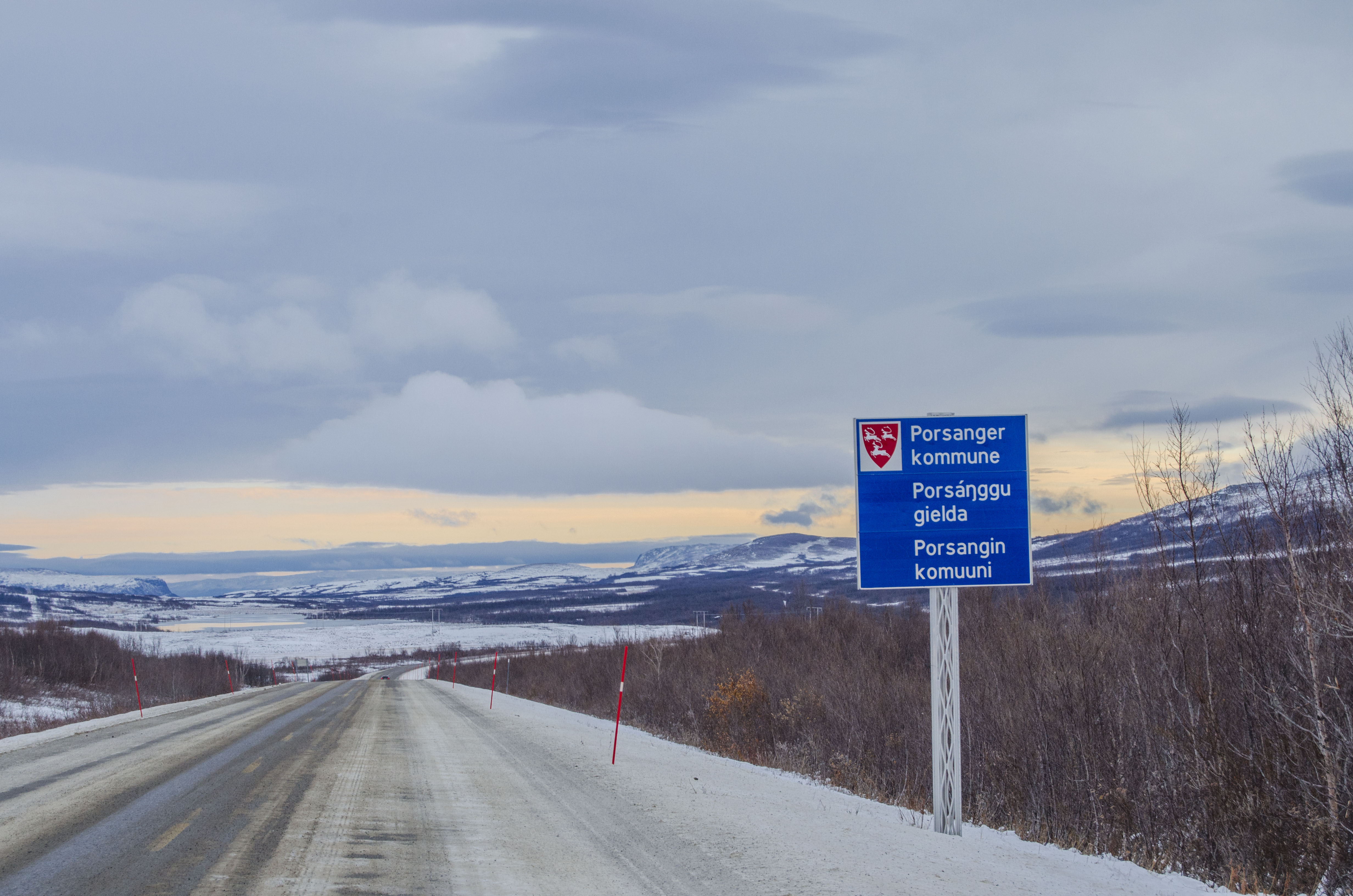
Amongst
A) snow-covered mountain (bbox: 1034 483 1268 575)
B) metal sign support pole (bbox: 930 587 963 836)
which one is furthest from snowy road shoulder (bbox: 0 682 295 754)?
snow-covered mountain (bbox: 1034 483 1268 575)

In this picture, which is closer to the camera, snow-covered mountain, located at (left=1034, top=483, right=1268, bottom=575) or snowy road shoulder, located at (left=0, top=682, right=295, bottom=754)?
snow-covered mountain, located at (left=1034, top=483, right=1268, bottom=575)

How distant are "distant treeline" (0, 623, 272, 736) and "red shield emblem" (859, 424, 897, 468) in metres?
27.6

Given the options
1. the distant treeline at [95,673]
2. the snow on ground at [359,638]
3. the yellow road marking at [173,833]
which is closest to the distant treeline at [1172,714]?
the yellow road marking at [173,833]

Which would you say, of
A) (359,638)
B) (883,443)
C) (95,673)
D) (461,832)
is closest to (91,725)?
(461,832)

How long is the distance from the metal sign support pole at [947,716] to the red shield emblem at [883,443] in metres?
1.86

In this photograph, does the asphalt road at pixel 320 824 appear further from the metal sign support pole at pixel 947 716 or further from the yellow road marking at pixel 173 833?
the metal sign support pole at pixel 947 716

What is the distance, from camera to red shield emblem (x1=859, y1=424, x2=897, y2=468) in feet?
41.4

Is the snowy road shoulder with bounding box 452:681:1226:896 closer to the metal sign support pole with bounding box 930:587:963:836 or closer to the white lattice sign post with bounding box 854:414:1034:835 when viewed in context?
the metal sign support pole with bounding box 930:587:963:836

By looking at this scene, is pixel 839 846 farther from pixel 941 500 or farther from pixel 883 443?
pixel 883 443

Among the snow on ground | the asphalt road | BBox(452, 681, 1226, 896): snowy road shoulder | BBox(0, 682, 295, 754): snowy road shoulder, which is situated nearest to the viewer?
the asphalt road

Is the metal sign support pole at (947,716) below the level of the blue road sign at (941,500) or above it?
below

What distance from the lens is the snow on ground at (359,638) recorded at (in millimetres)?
123000

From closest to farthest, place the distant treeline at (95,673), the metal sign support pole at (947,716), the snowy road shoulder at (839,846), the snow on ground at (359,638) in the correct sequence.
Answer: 1. the snowy road shoulder at (839,846)
2. the metal sign support pole at (947,716)
3. the distant treeline at (95,673)
4. the snow on ground at (359,638)

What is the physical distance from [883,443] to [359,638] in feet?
570
